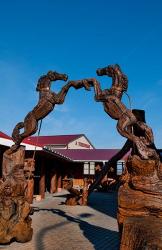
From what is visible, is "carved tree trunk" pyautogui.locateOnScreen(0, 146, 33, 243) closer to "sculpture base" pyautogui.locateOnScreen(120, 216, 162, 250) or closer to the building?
"sculpture base" pyautogui.locateOnScreen(120, 216, 162, 250)

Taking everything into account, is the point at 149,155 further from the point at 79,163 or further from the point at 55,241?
the point at 79,163

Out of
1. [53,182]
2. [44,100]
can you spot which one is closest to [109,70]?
[44,100]

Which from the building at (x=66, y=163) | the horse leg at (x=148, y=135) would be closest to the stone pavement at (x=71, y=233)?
the horse leg at (x=148, y=135)

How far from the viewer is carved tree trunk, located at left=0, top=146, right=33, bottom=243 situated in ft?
26.7

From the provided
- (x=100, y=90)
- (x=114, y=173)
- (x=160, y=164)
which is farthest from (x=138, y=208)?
(x=114, y=173)

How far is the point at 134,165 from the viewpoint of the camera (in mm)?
6293

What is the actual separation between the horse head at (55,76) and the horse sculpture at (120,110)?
2.48ft

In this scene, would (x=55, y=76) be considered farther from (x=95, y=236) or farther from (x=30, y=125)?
(x=95, y=236)

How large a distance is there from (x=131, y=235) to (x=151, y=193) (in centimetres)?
79

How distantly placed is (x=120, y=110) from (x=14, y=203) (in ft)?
11.0

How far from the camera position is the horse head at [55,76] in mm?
8336

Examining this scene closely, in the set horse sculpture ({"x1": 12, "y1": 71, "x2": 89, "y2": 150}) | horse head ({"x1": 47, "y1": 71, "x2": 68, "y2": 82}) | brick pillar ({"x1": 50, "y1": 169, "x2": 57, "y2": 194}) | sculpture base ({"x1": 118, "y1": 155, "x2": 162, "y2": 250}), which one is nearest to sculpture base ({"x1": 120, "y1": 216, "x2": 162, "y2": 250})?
sculpture base ({"x1": 118, "y1": 155, "x2": 162, "y2": 250})

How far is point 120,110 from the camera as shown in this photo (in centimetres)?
703

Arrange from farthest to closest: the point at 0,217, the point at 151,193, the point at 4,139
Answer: the point at 4,139
the point at 0,217
the point at 151,193
